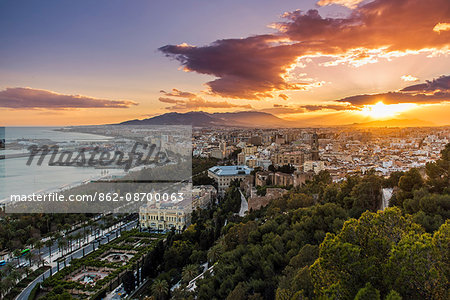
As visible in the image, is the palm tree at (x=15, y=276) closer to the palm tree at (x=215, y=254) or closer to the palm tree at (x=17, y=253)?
the palm tree at (x=17, y=253)

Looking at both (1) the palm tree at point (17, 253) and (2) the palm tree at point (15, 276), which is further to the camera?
(1) the palm tree at point (17, 253)

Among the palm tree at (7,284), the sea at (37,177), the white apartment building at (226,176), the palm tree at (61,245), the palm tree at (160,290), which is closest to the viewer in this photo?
the palm tree at (160,290)

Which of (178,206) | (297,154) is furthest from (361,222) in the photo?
(297,154)

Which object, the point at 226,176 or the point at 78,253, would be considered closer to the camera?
the point at 78,253

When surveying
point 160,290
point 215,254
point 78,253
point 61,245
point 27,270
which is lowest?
point 78,253

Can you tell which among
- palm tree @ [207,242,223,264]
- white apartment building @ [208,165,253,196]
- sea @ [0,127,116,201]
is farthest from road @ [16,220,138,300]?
sea @ [0,127,116,201]

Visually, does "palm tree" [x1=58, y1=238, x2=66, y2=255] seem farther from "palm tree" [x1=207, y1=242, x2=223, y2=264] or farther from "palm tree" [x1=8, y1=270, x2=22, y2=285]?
"palm tree" [x1=207, y1=242, x2=223, y2=264]

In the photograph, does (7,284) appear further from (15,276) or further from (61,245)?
(61,245)

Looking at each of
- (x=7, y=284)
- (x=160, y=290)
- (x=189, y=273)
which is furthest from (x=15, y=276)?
(x=189, y=273)

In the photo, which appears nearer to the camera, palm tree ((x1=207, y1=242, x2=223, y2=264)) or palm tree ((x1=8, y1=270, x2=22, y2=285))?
palm tree ((x1=207, y1=242, x2=223, y2=264))

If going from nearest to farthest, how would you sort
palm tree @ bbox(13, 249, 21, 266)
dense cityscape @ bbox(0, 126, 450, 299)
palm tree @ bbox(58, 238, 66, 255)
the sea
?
dense cityscape @ bbox(0, 126, 450, 299)
palm tree @ bbox(13, 249, 21, 266)
palm tree @ bbox(58, 238, 66, 255)
the sea

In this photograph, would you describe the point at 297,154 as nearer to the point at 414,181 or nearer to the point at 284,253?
the point at 414,181

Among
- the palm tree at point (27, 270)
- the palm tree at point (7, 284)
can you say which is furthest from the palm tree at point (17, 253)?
the palm tree at point (7, 284)
